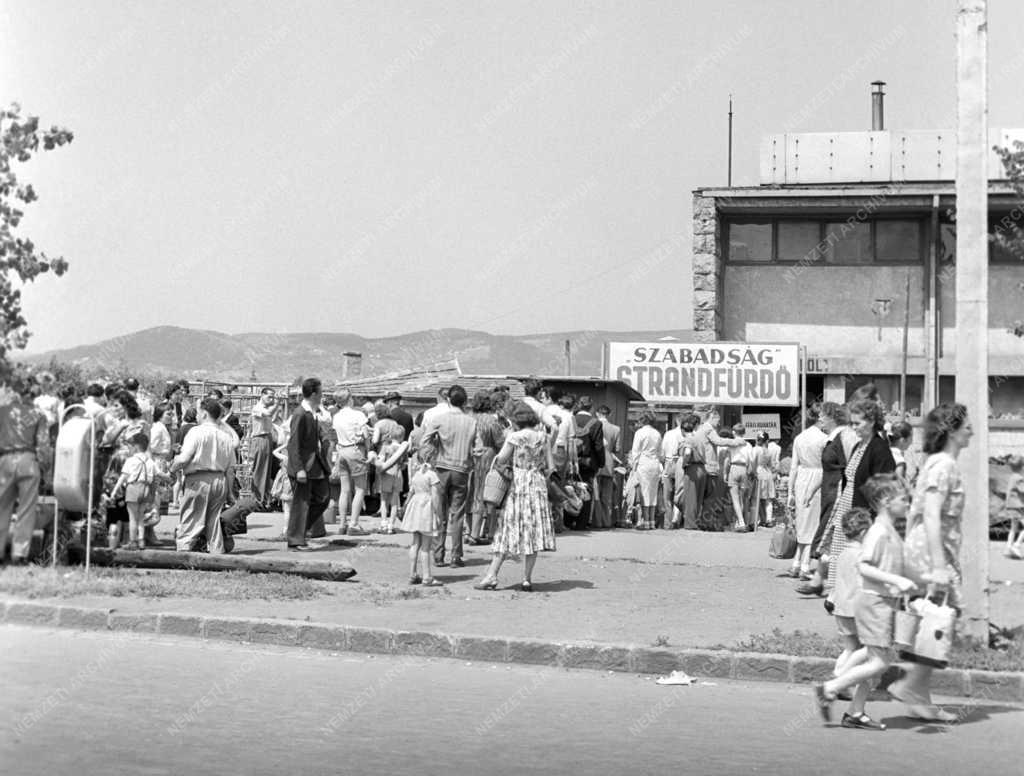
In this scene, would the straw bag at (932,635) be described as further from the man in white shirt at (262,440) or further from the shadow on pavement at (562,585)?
the man in white shirt at (262,440)

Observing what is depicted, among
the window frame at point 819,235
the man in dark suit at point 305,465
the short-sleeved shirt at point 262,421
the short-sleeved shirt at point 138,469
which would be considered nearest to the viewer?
the short-sleeved shirt at point 138,469

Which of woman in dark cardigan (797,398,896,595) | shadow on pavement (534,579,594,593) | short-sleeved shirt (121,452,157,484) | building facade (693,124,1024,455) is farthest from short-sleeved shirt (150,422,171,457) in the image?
building facade (693,124,1024,455)

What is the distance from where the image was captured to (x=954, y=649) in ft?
28.0

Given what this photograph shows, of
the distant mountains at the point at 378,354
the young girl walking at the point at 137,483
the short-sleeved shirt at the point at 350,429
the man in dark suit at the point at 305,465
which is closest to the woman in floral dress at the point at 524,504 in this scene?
the man in dark suit at the point at 305,465

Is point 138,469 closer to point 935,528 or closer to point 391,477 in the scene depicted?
point 935,528

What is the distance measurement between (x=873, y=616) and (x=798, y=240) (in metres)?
25.0

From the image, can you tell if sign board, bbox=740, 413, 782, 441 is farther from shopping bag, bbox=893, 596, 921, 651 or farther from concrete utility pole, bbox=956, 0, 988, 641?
shopping bag, bbox=893, 596, 921, 651

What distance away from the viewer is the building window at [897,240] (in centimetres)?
3050

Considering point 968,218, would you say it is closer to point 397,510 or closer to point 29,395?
point 29,395

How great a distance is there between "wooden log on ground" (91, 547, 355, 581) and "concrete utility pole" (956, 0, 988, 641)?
5.67 metres

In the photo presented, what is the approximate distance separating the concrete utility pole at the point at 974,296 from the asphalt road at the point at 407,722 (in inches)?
43.1

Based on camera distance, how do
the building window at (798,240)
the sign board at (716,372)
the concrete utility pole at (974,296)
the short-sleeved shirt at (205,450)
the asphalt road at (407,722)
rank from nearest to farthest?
the asphalt road at (407,722), the concrete utility pole at (974,296), the short-sleeved shirt at (205,450), the sign board at (716,372), the building window at (798,240)

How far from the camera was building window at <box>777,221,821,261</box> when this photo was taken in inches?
1209

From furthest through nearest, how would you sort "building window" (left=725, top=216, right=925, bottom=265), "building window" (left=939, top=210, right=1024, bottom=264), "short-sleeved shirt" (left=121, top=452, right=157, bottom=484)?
1. "building window" (left=725, top=216, right=925, bottom=265)
2. "building window" (left=939, top=210, right=1024, bottom=264)
3. "short-sleeved shirt" (left=121, top=452, right=157, bottom=484)
